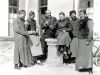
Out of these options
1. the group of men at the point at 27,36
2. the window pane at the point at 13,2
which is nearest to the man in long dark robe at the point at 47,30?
the group of men at the point at 27,36

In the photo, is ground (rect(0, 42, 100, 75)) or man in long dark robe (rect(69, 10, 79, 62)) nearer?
ground (rect(0, 42, 100, 75))

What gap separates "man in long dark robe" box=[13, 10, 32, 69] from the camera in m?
4.99

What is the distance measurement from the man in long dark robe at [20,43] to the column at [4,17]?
16.3 feet

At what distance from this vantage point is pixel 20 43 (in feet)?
16.5

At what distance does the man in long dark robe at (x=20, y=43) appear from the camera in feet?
16.4

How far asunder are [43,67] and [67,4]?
14.2 ft

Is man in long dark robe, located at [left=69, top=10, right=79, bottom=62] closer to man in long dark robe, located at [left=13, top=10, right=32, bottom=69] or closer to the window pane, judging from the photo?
man in long dark robe, located at [left=13, top=10, right=32, bottom=69]

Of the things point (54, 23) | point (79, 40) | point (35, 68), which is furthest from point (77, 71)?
point (54, 23)

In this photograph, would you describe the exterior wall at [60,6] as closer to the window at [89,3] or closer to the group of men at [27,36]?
the window at [89,3]

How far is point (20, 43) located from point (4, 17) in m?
5.27

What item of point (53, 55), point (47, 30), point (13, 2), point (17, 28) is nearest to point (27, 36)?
point (17, 28)

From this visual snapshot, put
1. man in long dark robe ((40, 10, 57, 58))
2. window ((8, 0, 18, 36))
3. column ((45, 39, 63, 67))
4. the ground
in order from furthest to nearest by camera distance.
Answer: window ((8, 0, 18, 36))
man in long dark robe ((40, 10, 57, 58))
column ((45, 39, 63, 67))
the ground

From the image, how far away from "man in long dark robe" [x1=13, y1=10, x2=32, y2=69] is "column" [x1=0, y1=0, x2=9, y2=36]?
4.96 meters

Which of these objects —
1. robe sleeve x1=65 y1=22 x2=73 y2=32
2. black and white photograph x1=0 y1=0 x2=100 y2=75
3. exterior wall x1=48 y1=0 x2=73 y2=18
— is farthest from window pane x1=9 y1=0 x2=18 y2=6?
robe sleeve x1=65 y1=22 x2=73 y2=32
